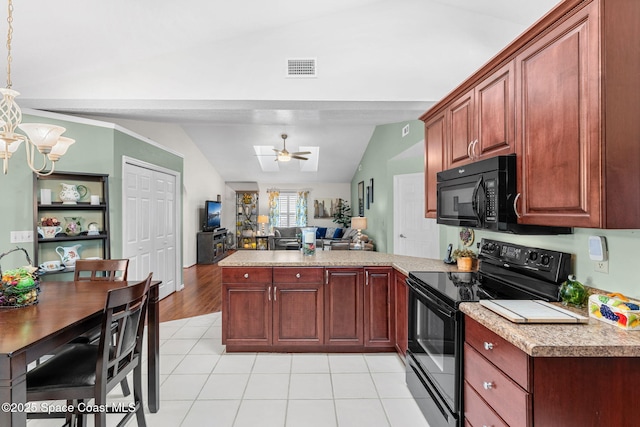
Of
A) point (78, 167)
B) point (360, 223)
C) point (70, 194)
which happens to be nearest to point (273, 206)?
point (360, 223)

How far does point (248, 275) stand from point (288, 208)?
8123 millimetres

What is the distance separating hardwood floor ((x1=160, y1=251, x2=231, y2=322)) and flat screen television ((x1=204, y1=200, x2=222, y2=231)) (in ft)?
5.53

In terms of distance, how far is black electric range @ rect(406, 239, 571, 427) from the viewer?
1701mm

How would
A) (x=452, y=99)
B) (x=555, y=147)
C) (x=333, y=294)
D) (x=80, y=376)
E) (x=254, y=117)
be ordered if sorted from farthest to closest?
(x=254, y=117)
(x=333, y=294)
(x=452, y=99)
(x=80, y=376)
(x=555, y=147)

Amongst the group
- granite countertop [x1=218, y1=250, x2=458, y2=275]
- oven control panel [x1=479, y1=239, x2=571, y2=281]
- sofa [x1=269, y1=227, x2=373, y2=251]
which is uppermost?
oven control panel [x1=479, y1=239, x2=571, y2=281]

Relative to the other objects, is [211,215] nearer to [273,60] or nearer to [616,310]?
[273,60]

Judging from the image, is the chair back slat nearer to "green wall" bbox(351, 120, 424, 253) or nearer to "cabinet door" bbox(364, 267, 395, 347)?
"cabinet door" bbox(364, 267, 395, 347)

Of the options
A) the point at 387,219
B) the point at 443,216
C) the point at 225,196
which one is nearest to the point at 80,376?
the point at 443,216

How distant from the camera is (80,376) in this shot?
5.22 feet

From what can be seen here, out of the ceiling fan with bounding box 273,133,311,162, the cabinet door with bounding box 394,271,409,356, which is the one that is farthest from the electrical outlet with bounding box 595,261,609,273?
the ceiling fan with bounding box 273,133,311,162

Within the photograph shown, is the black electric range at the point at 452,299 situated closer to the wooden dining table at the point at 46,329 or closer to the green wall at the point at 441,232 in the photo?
the green wall at the point at 441,232

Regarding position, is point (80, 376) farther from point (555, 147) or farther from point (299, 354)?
point (555, 147)

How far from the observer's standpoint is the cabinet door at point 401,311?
2.68m

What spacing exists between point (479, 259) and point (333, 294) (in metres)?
1.30
